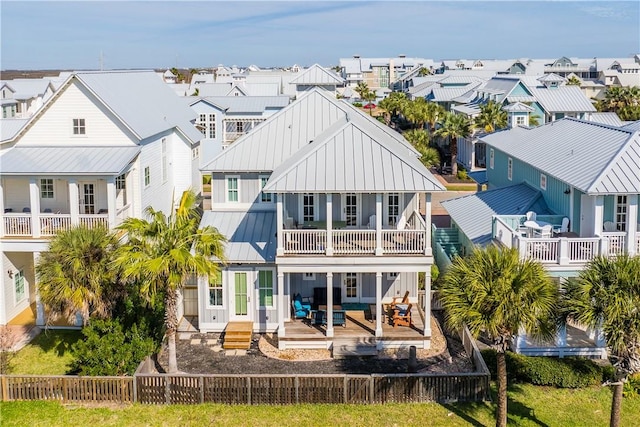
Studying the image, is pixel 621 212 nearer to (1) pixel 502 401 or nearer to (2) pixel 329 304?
(1) pixel 502 401

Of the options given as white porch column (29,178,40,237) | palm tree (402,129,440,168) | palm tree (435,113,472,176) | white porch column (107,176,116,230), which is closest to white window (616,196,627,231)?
white porch column (107,176,116,230)

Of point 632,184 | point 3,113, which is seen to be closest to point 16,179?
point 632,184

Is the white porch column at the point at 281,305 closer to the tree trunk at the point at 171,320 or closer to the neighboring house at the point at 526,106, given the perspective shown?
the tree trunk at the point at 171,320

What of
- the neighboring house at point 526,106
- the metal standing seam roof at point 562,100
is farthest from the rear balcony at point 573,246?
the metal standing seam roof at point 562,100

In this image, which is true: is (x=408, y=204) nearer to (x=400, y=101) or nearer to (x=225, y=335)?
(x=225, y=335)

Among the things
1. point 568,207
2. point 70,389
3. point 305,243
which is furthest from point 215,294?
point 568,207

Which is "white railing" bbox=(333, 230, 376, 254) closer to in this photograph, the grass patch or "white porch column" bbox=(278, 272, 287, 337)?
"white porch column" bbox=(278, 272, 287, 337)

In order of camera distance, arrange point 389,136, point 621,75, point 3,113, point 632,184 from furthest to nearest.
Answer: point 621,75 → point 3,113 → point 389,136 → point 632,184
